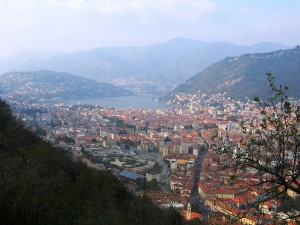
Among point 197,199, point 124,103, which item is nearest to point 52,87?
point 124,103

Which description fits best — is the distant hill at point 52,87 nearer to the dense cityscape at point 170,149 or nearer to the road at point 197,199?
the dense cityscape at point 170,149

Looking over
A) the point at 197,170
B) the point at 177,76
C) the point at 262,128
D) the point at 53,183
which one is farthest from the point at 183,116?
the point at 177,76

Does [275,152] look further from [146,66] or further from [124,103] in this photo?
[146,66]

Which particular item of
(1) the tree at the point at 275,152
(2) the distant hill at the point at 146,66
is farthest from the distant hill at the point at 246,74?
(1) the tree at the point at 275,152

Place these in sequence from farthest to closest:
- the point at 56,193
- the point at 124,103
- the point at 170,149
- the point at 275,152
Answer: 1. the point at 124,103
2. the point at 170,149
3. the point at 56,193
4. the point at 275,152

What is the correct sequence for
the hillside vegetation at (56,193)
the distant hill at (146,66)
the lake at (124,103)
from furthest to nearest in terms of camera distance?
1. the distant hill at (146,66)
2. the lake at (124,103)
3. the hillside vegetation at (56,193)

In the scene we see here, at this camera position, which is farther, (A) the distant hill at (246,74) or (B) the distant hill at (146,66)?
(B) the distant hill at (146,66)

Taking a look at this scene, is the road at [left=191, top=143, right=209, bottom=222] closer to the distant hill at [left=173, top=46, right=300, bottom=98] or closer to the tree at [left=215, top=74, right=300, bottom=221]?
the tree at [left=215, top=74, right=300, bottom=221]
